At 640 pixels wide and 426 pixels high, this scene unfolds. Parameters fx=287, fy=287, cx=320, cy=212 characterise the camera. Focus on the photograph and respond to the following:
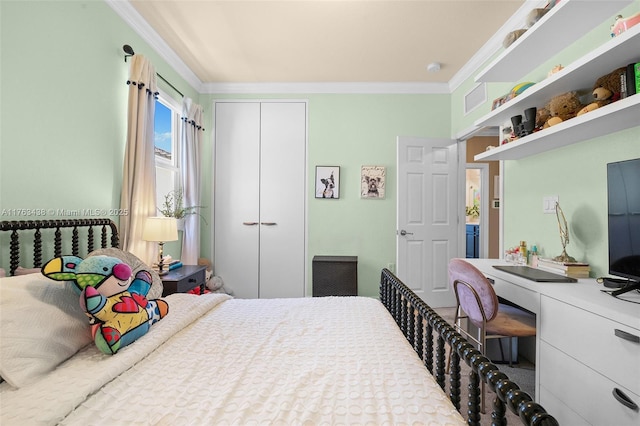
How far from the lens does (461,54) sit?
2959 millimetres

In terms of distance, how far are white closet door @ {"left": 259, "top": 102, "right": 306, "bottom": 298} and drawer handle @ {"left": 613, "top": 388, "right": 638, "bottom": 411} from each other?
2913 mm

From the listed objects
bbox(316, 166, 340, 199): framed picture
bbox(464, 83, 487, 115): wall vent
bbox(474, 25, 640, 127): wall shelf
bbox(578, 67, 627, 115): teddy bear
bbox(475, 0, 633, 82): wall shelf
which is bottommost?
bbox(316, 166, 340, 199): framed picture

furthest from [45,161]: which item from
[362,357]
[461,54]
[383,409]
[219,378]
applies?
[461,54]

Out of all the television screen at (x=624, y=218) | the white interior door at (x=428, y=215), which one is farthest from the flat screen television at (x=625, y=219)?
the white interior door at (x=428, y=215)

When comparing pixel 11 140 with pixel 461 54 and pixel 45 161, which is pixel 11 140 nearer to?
pixel 45 161

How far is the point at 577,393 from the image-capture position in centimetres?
130

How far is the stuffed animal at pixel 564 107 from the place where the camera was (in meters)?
1.70

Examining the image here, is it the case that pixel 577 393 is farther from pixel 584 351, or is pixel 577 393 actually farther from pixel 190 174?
pixel 190 174

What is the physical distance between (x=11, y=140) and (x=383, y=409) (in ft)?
6.86

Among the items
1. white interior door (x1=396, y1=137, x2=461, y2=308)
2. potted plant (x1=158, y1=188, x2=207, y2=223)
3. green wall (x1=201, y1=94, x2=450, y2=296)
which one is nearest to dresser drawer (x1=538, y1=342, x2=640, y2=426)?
white interior door (x1=396, y1=137, x2=461, y2=308)

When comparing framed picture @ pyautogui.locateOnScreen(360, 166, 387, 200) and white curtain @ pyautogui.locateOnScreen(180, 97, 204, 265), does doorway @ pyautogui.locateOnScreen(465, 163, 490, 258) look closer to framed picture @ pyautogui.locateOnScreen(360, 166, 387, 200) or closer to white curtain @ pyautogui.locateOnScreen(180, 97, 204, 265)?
framed picture @ pyautogui.locateOnScreen(360, 166, 387, 200)

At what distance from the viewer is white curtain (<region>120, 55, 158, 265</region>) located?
2223 mm

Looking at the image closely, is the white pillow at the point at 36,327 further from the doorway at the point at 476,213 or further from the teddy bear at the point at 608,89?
the doorway at the point at 476,213

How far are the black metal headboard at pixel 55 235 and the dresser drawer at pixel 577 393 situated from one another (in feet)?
8.88
